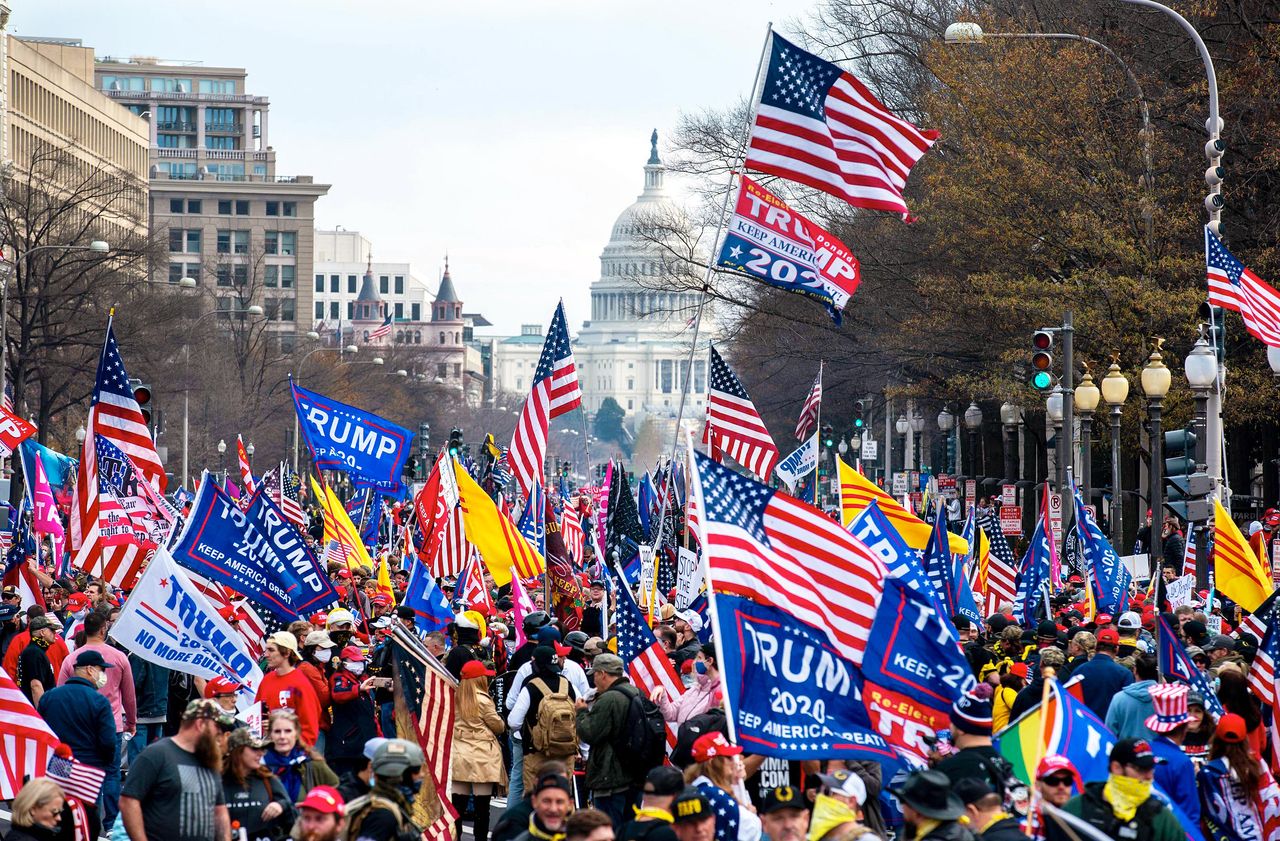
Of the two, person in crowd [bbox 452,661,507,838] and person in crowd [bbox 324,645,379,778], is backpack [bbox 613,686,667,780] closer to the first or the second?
person in crowd [bbox 452,661,507,838]

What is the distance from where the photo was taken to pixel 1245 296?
19031 millimetres

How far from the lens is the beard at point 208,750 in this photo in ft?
29.4

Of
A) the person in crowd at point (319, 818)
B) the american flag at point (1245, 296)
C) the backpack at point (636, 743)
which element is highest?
the american flag at point (1245, 296)

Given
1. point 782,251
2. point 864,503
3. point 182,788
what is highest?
point 782,251

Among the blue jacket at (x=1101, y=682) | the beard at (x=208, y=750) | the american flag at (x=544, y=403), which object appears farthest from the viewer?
the american flag at (x=544, y=403)

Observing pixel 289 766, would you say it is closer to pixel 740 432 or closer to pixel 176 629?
pixel 176 629

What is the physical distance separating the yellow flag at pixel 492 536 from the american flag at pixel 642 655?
Result: 6735 mm

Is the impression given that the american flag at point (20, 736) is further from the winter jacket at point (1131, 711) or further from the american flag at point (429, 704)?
the winter jacket at point (1131, 711)

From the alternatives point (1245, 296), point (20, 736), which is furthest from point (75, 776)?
point (1245, 296)

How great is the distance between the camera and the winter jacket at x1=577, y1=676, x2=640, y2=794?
37.6ft

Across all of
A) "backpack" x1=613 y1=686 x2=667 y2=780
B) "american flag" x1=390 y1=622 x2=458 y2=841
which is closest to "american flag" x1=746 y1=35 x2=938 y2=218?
"backpack" x1=613 y1=686 x2=667 y2=780

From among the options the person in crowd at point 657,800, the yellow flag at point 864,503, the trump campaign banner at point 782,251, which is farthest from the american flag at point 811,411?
the person in crowd at point 657,800

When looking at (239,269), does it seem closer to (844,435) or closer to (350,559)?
(844,435)

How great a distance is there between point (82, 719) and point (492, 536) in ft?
27.8
